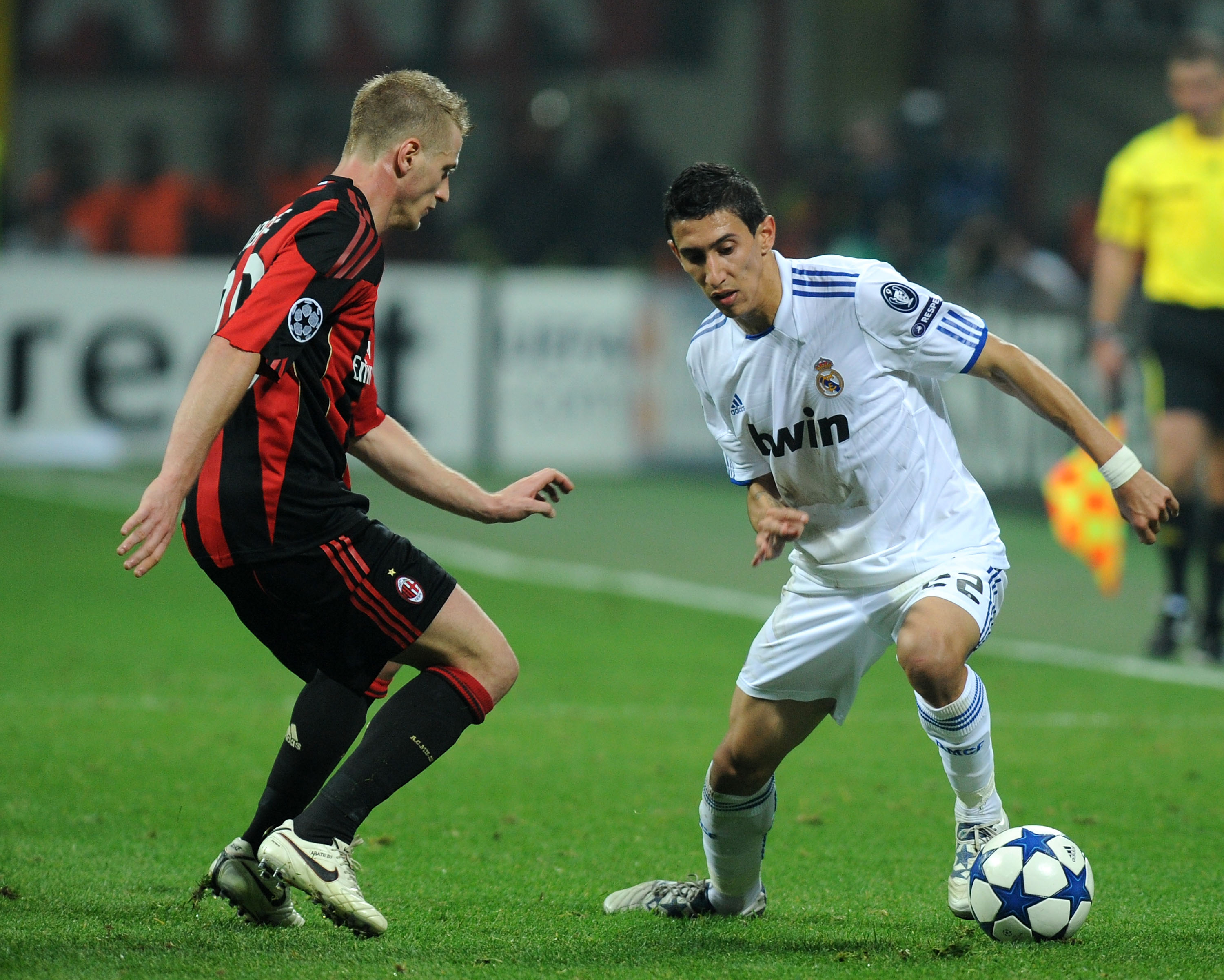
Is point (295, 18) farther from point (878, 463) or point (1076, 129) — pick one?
point (878, 463)

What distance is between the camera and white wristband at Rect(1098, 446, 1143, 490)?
4109 mm

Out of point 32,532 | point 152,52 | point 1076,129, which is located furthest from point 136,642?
point 1076,129

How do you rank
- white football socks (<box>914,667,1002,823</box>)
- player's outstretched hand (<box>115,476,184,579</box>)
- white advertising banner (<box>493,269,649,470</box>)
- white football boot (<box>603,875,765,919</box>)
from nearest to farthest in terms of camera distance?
player's outstretched hand (<box>115,476,184,579</box>)
white football socks (<box>914,667,1002,823</box>)
white football boot (<box>603,875,765,919</box>)
white advertising banner (<box>493,269,649,470</box>)

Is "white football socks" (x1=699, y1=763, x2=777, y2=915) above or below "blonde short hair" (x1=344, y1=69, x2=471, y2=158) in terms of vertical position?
below

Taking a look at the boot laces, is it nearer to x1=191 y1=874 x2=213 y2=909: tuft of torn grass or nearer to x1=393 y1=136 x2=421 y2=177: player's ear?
x1=191 y1=874 x2=213 y2=909: tuft of torn grass

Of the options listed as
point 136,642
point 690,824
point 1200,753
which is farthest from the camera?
point 136,642

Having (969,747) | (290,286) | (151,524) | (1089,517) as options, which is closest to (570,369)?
(1089,517)

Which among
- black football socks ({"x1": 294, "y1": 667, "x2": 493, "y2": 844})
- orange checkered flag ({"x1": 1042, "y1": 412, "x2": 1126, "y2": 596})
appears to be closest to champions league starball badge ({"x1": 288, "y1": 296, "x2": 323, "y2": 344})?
black football socks ({"x1": 294, "y1": 667, "x2": 493, "y2": 844})

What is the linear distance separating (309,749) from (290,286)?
103 centimetres

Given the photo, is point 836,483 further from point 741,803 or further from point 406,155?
point 406,155

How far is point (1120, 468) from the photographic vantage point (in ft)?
13.5

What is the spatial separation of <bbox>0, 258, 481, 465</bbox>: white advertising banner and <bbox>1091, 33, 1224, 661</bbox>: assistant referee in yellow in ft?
24.1

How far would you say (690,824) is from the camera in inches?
206

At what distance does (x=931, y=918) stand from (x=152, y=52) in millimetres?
19561
